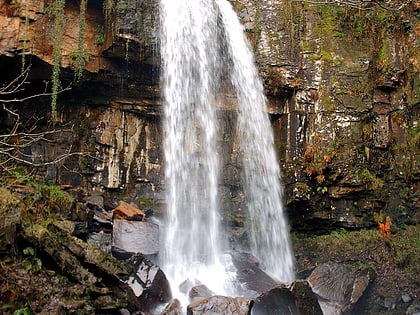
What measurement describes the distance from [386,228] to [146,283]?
633 centimetres

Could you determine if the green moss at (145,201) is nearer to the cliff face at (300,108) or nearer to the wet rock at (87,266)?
the cliff face at (300,108)

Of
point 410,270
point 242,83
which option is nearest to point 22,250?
point 242,83

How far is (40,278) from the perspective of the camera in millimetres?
5176

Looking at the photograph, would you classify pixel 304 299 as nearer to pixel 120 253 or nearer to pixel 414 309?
pixel 414 309

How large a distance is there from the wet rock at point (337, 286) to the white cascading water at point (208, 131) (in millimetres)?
1500

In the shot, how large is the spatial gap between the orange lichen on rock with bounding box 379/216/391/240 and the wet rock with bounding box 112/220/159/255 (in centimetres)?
550

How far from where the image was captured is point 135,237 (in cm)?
789

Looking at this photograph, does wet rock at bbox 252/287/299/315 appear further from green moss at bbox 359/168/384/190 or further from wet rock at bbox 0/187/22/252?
green moss at bbox 359/168/384/190


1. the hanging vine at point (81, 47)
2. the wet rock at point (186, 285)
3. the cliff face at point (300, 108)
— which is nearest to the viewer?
the wet rock at point (186, 285)

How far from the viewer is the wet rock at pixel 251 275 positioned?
784cm

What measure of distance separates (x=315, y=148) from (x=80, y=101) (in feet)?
20.1

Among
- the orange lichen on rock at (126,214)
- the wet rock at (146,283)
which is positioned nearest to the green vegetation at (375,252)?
the orange lichen on rock at (126,214)

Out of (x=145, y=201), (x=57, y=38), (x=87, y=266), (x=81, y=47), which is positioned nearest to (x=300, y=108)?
(x=145, y=201)

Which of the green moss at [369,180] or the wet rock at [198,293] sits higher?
the green moss at [369,180]
